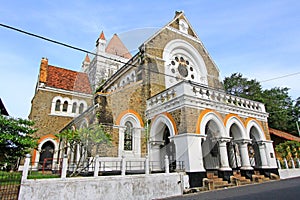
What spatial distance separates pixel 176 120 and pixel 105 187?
476cm

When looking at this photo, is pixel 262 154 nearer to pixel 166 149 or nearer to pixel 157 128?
pixel 166 149

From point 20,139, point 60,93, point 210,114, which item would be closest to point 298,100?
point 210,114

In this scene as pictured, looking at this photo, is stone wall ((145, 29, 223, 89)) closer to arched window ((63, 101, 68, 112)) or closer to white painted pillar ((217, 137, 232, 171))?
white painted pillar ((217, 137, 232, 171))

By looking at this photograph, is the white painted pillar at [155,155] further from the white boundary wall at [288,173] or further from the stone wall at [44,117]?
the stone wall at [44,117]

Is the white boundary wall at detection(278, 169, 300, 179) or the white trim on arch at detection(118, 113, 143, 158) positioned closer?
the white trim on arch at detection(118, 113, 143, 158)

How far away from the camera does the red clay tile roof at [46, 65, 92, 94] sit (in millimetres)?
21036

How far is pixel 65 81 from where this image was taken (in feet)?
74.0

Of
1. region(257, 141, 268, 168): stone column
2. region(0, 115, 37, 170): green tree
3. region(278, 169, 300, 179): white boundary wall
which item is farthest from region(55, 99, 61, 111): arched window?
region(278, 169, 300, 179): white boundary wall

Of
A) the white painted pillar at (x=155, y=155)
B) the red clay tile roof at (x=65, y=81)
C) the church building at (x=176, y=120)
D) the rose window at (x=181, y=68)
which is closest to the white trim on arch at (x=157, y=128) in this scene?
the church building at (x=176, y=120)

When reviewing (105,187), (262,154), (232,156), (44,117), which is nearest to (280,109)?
(262,154)

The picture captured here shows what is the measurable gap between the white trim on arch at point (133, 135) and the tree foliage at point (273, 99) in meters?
17.8

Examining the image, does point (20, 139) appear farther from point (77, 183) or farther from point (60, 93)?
point (60, 93)

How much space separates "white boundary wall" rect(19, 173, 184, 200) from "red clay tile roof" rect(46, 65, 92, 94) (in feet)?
50.1

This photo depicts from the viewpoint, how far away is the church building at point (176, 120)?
9.45 m
